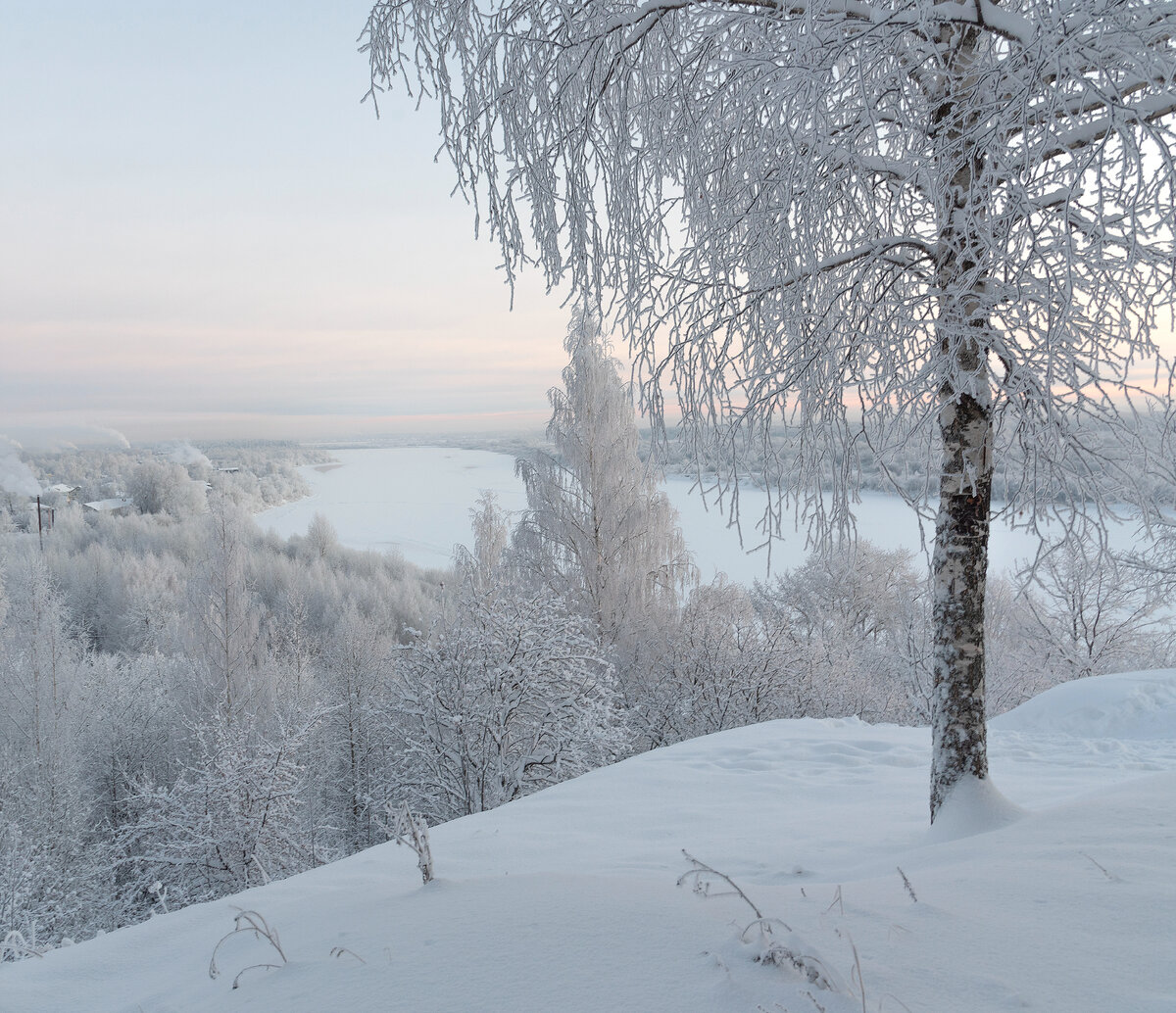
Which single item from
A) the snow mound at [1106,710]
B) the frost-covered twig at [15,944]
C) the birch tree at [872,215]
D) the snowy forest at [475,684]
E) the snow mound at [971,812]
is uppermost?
the birch tree at [872,215]

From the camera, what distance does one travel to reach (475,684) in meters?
11.1

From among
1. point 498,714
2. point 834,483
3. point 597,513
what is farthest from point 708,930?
point 597,513

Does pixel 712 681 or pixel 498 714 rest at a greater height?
pixel 498 714

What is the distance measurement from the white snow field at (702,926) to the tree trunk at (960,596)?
0.77ft

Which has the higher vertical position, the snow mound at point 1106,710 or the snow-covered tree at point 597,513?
the snow-covered tree at point 597,513

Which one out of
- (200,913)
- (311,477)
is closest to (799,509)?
(200,913)

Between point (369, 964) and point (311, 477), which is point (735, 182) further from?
point (311, 477)

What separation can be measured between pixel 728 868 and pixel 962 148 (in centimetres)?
323

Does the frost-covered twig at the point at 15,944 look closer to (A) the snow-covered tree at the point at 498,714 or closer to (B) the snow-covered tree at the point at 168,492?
(A) the snow-covered tree at the point at 498,714

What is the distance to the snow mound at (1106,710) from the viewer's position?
23.8 feet

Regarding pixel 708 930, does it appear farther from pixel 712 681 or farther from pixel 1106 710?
pixel 712 681

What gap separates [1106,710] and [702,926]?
797 cm

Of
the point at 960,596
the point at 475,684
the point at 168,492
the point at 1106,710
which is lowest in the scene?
the point at 475,684

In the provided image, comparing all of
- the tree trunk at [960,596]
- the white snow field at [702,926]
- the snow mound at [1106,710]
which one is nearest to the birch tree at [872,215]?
the tree trunk at [960,596]
